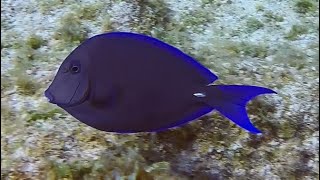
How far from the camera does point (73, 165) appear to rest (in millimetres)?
1556

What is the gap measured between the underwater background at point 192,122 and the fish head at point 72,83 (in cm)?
25

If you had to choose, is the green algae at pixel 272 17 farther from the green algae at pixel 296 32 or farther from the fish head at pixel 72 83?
the fish head at pixel 72 83

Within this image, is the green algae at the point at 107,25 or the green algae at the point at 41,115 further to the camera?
the green algae at the point at 107,25

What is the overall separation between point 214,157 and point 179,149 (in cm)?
12

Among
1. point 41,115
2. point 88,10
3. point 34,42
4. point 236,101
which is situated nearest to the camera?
point 236,101

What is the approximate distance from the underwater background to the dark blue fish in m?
0.20

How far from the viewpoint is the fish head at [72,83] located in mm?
1378

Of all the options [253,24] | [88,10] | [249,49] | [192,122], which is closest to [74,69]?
[192,122]

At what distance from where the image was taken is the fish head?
54.2 inches

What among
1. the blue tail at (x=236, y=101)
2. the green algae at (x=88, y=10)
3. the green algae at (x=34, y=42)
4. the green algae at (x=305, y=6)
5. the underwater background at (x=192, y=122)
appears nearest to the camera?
the blue tail at (x=236, y=101)

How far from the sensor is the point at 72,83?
1389 millimetres

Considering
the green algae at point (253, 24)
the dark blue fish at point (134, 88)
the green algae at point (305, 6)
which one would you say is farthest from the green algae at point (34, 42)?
the green algae at point (305, 6)

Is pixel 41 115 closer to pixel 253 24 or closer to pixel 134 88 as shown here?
pixel 134 88

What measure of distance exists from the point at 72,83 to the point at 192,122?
0.45m
